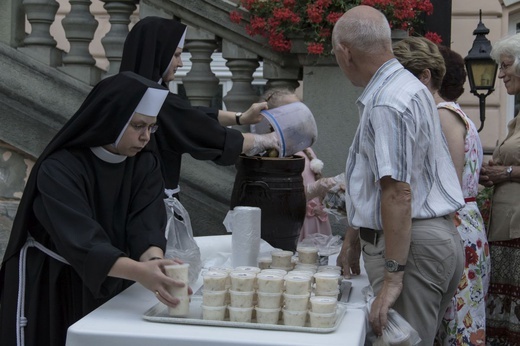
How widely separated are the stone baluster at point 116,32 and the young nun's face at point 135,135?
2.75 m

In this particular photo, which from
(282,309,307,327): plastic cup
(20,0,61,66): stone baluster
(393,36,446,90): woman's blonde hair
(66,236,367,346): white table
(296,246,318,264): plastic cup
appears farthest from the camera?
(20,0,61,66): stone baluster

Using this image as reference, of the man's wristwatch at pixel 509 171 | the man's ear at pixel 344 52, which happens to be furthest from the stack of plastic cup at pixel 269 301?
the man's wristwatch at pixel 509 171

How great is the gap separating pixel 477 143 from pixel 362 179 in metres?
1.35

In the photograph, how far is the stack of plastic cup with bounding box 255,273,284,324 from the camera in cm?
286

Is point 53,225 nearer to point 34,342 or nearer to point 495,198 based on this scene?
point 34,342

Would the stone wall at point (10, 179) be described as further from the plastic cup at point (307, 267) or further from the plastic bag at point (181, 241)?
the plastic cup at point (307, 267)

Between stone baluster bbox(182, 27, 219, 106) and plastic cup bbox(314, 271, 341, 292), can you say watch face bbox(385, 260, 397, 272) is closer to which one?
plastic cup bbox(314, 271, 341, 292)

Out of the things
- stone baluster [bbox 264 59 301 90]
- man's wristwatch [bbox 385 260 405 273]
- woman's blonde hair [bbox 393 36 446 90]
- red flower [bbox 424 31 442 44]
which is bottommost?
man's wristwatch [bbox 385 260 405 273]

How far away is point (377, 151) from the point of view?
3.02 m

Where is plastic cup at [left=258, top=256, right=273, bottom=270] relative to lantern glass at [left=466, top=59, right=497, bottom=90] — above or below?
below

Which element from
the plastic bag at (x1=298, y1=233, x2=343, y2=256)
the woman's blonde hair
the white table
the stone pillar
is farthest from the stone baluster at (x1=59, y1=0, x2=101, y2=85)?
the white table

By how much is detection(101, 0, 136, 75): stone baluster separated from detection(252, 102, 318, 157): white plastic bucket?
7.04ft

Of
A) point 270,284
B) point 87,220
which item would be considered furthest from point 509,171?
point 87,220

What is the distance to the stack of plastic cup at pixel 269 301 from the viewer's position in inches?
113
